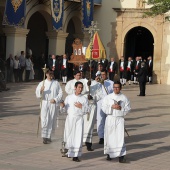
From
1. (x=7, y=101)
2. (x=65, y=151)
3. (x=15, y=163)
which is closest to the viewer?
(x=15, y=163)

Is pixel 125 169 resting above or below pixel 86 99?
below

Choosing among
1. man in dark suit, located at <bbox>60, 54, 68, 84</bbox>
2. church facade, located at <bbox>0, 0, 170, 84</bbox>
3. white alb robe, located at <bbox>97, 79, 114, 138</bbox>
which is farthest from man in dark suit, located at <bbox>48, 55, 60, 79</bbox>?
white alb robe, located at <bbox>97, 79, 114, 138</bbox>

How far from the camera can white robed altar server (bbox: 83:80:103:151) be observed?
11219 mm

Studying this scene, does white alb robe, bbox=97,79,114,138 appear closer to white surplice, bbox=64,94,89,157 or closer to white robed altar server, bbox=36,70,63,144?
white robed altar server, bbox=36,70,63,144

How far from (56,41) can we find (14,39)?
363 cm

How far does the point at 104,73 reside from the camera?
39.7ft

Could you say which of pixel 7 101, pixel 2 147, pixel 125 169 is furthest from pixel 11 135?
pixel 7 101

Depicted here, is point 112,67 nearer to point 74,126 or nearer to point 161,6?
point 161,6

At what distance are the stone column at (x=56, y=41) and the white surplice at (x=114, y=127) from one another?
65.4 ft

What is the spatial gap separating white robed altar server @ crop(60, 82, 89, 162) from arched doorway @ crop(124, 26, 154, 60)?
77.4 feet

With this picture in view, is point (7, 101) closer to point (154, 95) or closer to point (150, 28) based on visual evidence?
point (154, 95)

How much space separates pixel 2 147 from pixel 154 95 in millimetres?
14486

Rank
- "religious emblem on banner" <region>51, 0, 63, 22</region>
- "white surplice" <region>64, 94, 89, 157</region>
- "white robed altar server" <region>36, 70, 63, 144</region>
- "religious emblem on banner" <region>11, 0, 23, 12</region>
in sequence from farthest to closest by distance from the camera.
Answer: "religious emblem on banner" <region>51, 0, 63, 22</region>, "religious emblem on banner" <region>11, 0, 23, 12</region>, "white robed altar server" <region>36, 70, 63, 144</region>, "white surplice" <region>64, 94, 89, 157</region>

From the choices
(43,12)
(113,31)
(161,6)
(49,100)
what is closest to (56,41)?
(43,12)
